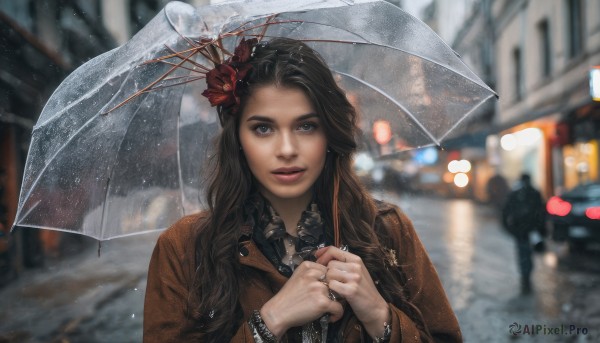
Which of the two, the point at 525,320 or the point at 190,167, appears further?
the point at 525,320

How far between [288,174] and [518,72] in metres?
22.0

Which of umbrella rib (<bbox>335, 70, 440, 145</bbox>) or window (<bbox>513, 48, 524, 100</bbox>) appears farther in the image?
window (<bbox>513, 48, 524, 100</bbox>)

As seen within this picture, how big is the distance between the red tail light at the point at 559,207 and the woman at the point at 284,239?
9.72 m

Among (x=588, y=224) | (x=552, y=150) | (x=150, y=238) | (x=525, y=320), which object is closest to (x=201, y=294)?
(x=525, y=320)

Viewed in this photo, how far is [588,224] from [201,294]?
9.93 metres

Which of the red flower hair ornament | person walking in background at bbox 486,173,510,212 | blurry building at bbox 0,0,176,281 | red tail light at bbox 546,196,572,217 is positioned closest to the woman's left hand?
the red flower hair ornament

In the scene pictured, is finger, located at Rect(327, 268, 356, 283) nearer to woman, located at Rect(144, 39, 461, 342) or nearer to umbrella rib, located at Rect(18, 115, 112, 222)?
woman, located at Rect(144, 39, 461, 342)

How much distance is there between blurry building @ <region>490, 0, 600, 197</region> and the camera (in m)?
14.4

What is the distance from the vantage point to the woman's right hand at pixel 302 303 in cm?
172

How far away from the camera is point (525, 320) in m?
6.70

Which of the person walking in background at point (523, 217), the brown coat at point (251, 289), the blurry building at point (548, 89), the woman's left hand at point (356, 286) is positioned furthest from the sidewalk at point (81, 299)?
the blurry building at point (548, 89)

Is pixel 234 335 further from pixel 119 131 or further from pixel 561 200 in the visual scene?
pixel 561 200

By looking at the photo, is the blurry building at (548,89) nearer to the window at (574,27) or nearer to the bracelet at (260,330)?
the window at (574,27)

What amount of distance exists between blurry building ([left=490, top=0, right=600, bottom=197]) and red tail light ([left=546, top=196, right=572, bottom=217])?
3.31 m
